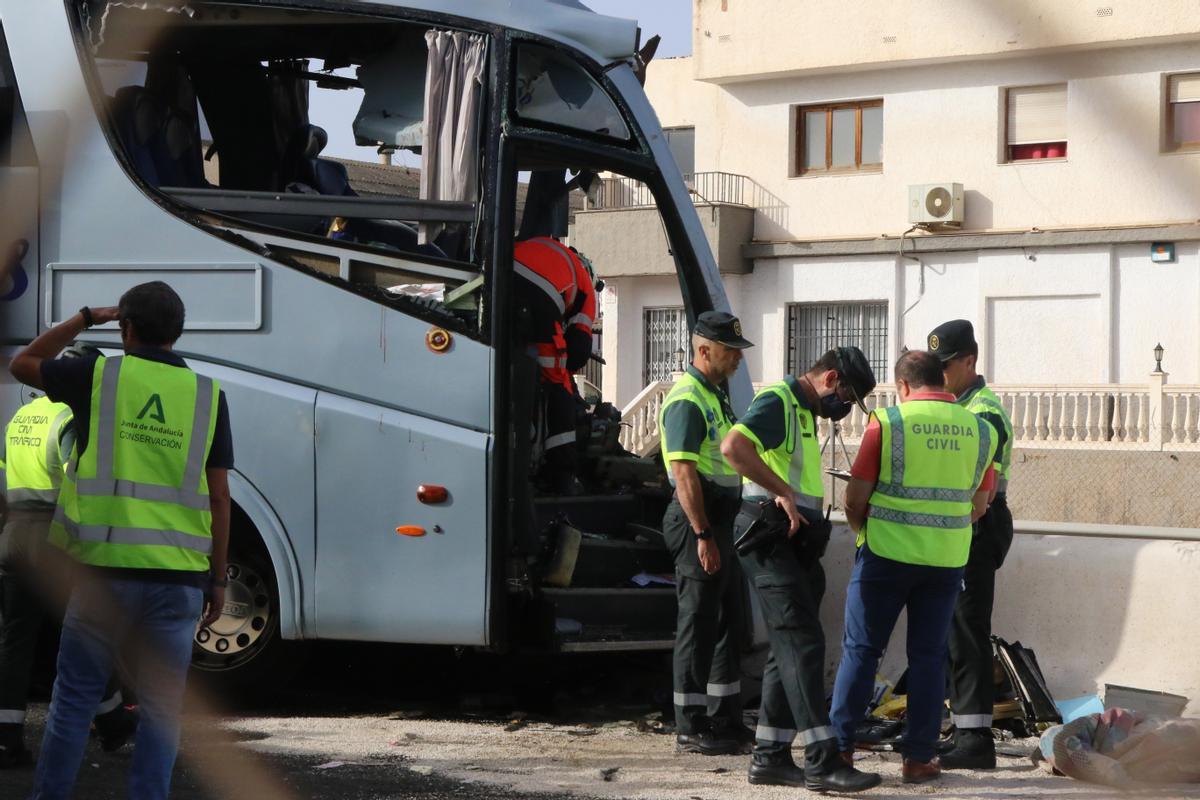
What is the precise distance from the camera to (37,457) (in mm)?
5496

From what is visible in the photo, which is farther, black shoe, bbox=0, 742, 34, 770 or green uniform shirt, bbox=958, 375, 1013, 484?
green uniform shirt, bbox=958, 375, 1013, 484

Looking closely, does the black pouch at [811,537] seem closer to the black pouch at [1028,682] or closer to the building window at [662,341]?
the black pouch at [1028,682]

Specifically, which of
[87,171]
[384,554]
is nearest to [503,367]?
[384,554]

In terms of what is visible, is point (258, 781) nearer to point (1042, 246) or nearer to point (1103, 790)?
point (1103, 790)

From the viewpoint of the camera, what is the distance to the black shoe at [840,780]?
553cm

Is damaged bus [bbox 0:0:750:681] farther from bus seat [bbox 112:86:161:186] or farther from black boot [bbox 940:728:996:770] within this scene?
black boot [bbox 940:728:996:770]

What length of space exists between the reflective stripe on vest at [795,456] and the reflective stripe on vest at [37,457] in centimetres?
251

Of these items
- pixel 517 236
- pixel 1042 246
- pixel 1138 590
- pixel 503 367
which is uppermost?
pixel 1042 246

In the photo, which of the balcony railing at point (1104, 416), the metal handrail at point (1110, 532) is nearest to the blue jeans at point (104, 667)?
the metal handrail at point (1110, 532)

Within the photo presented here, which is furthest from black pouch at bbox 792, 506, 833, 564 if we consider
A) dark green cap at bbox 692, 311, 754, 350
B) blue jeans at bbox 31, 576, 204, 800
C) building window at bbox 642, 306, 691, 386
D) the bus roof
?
building window at bbox 642, 306, 691, 386

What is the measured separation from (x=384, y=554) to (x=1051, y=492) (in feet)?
50.1

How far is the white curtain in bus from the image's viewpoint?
6762 millimetres

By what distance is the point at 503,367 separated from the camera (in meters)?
6.70

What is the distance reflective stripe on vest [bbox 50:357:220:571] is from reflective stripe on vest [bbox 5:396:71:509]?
1190 mm
